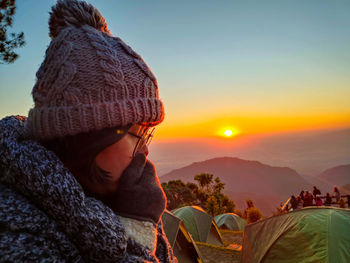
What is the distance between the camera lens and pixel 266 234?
16.0ft

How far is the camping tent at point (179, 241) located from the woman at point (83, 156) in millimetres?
4720

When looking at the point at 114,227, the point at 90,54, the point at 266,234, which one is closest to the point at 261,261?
the point at 266,234

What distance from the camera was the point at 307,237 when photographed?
3.92 m

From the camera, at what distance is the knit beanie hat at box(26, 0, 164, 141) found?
3.34 ft

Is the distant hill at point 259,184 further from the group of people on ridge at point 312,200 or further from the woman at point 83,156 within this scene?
the woman at point 83,156

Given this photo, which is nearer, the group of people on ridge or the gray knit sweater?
the gray knit sweater

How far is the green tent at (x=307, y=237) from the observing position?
3615 mm

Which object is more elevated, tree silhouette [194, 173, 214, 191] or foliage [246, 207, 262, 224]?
tree silhouette [194, 173, 214, 191]

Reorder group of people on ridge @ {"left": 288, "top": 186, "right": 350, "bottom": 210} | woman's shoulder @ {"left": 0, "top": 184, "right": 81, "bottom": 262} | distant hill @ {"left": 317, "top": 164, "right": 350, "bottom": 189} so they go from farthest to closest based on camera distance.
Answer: distant hill @ {"left": 317, "top": 164, "right": 350, "bottom": 189}, group of people on ridge @ {"left": 288, "top": 186, "right": 350, "bottom": 210}, woman's shoulder @ {"left": 0, "top": 184, "right": 81, "bottom": 262}

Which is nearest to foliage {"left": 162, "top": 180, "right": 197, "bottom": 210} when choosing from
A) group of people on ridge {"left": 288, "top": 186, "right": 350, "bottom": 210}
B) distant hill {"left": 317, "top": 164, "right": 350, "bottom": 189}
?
group of people on ridge {"left": 288, "top": 186, "right": 350, "bottom": 210}

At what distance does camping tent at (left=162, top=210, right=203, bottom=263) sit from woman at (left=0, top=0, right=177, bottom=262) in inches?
186

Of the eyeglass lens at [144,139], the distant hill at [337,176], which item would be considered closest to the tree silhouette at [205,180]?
the eyeglass lens at [144,139]

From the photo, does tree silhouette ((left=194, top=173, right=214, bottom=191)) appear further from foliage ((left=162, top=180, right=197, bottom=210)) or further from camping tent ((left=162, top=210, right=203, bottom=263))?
camping tent ((left=162, top=210, right=203, bottom=263))

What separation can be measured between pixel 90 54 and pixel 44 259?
2.78 ft
